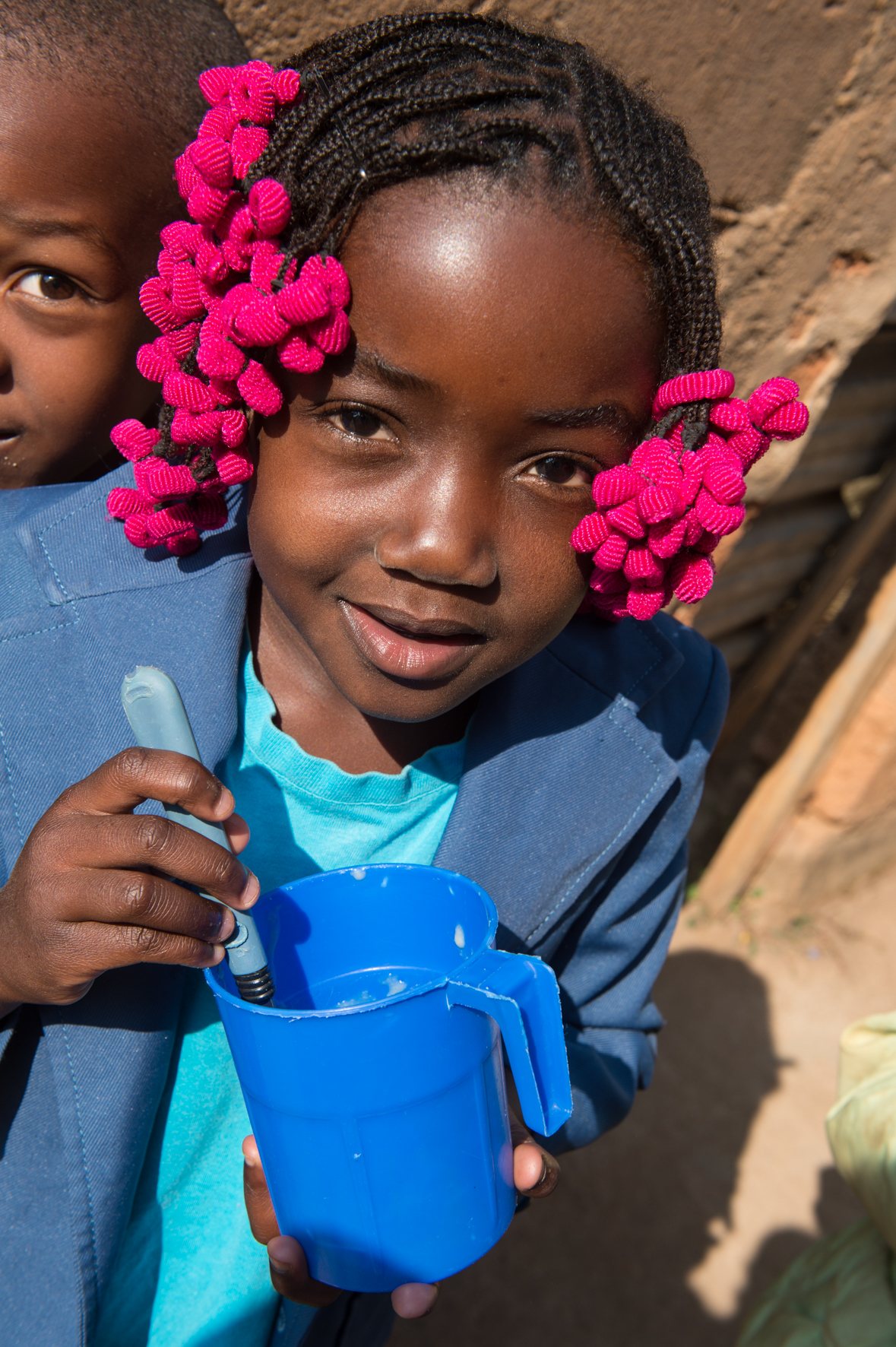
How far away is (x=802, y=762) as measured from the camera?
147 inches

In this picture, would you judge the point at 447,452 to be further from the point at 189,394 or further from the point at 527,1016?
the point at 527,1016

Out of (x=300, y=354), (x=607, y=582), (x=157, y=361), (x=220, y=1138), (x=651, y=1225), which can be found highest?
(x=300, y=354)

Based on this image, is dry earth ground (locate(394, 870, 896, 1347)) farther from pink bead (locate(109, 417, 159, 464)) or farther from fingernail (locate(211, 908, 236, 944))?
pink bead (locate(109, 417, 159, 464))

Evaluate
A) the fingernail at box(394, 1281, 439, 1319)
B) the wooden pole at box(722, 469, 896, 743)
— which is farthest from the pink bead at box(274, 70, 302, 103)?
the wooden pole at box(722, 469, 896, 743)

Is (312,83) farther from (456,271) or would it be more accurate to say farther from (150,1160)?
(150,1160)

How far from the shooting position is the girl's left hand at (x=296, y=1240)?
112 cm

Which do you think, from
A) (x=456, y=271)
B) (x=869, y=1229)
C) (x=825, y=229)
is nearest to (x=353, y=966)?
(x=456, y=271)

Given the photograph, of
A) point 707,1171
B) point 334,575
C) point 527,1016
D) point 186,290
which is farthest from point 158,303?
point 707,1171

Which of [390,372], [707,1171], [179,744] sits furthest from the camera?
[707,1171]

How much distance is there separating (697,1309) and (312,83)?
115 inches

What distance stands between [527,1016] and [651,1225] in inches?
93.6

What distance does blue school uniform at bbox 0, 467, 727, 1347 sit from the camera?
49.3 inches

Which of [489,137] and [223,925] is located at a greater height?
[489,137]

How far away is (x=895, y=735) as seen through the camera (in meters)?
3.69
